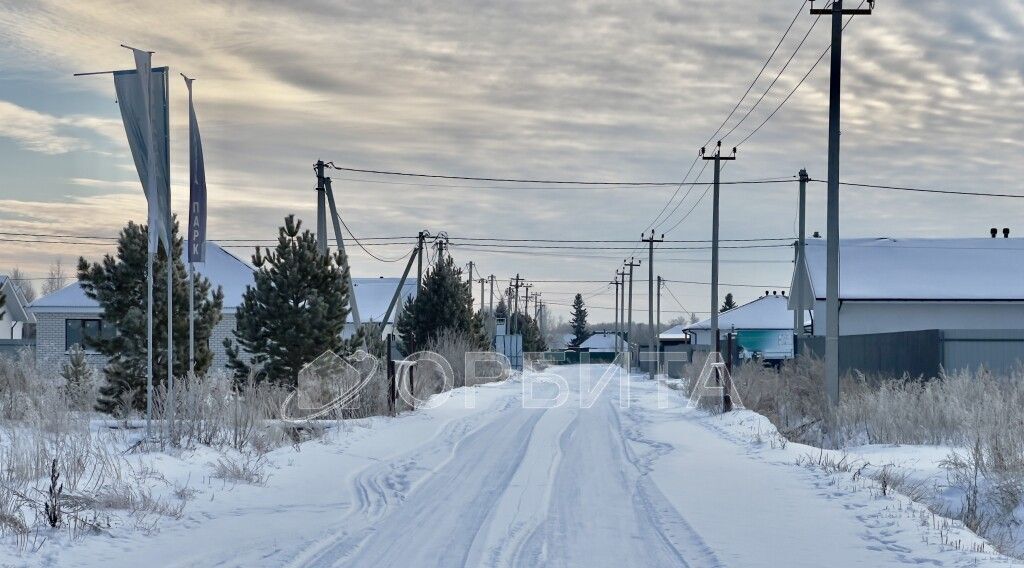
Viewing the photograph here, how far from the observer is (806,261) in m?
47.4

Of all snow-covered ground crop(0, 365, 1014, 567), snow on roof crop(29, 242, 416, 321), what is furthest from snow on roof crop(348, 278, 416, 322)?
snow-covered ground crop(0, 365, 1014, 567)

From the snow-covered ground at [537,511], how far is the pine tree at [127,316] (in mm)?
6574

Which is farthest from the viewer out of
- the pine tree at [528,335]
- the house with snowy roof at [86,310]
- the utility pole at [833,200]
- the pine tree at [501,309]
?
the pine tree at [501,309]

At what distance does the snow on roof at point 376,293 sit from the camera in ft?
228

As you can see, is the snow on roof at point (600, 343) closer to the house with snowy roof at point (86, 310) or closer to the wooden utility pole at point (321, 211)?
the house with snowy roof at point (86, 310)

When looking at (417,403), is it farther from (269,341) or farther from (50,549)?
(50,549)

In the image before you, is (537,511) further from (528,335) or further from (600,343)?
(600,343)

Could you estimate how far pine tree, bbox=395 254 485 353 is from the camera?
4531 cm

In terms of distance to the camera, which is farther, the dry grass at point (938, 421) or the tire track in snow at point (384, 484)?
the dry grass at point (938, 421)

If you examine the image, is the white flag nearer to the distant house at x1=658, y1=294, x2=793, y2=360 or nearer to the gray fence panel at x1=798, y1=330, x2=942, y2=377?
the gray fence panel at x1=798, y1=330, x2=942, y2=377

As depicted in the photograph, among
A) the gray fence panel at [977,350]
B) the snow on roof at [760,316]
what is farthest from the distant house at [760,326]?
the gray fence panel at [977,350]

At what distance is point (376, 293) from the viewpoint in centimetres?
7362

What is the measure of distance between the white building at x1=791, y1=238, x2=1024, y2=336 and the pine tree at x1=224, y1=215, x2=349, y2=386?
903 inches

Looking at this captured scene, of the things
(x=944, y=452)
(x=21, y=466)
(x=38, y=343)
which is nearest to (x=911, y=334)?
(x=944, y=452)
